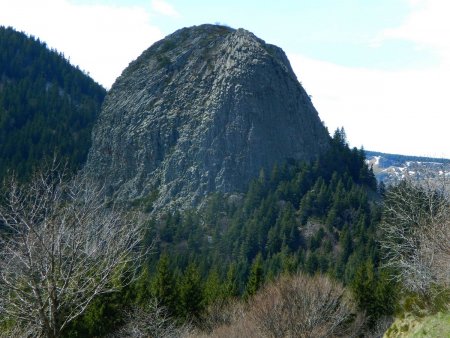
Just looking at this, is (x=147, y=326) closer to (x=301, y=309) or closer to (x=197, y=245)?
(x=301, y=309)

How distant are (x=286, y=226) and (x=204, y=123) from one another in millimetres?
32466

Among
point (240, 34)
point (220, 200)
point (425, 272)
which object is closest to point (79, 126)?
point (240, 34)

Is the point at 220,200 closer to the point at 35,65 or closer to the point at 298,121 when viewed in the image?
the point at 298,121

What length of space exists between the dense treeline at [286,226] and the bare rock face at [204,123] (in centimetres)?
520

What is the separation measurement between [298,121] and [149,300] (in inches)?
3100

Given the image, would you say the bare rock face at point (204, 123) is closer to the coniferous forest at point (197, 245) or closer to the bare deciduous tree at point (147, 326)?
the coniferous forest at point (197, 245)

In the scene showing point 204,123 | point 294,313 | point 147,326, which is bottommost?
point 147,326

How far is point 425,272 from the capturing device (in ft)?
103

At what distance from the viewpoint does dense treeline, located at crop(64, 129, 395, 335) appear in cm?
7194

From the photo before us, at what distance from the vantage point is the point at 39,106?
155625mm

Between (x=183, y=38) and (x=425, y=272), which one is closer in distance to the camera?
(x=425, y=272)

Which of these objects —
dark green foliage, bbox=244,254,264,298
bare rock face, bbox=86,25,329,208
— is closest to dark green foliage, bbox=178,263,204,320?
dark green foliage, bbox=244,254,264,298

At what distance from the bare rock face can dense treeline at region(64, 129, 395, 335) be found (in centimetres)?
520

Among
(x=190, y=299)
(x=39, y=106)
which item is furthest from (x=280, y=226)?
(x=39, y=106)
